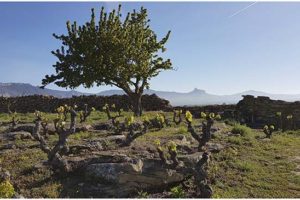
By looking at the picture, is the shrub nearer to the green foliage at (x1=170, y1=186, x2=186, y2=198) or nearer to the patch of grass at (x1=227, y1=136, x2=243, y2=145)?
the green foliage at (x1=170, y1=186, x2=186, y2=198)

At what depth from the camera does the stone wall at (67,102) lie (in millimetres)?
47344

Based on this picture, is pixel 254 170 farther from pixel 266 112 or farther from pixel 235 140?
pixel 266 112

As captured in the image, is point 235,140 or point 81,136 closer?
point 81,136

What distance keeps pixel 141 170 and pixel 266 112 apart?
83.9ft

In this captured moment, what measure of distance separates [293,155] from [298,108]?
624 inches

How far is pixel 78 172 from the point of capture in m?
15.8

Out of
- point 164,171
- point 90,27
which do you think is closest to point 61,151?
point 164,171

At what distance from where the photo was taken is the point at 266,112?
38656 millimetres

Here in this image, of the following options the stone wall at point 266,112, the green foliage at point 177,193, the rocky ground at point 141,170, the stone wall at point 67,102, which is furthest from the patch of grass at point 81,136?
the stone wall at point 67,102

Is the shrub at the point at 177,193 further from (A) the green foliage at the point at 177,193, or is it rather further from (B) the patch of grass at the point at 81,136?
(B) the patch of grass at the point at 81,136

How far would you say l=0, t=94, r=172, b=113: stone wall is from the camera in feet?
155

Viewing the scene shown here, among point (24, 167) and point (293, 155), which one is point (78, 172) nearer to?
point (24, 167)

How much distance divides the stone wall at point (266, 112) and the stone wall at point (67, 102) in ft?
31.9

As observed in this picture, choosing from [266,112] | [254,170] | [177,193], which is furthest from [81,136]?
[266,112]
